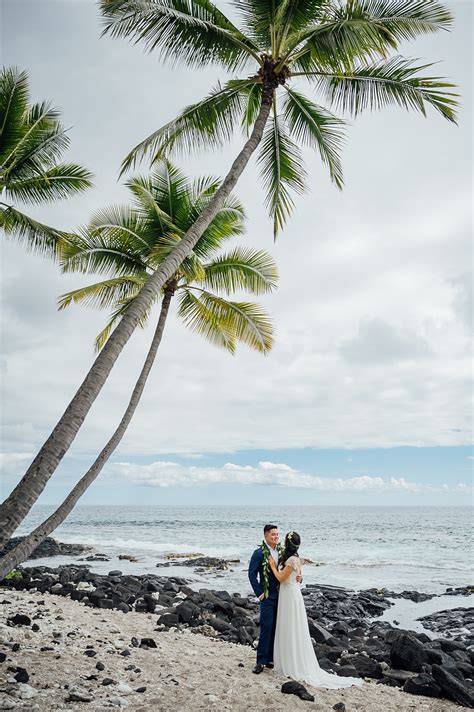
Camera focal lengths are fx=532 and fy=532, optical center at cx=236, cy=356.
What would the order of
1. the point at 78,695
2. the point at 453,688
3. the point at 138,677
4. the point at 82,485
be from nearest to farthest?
the point at 78,695
the point at 138,677
the point at 453,688
the point at 82,485

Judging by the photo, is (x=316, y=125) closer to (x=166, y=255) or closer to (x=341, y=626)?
(x=166, y=255)

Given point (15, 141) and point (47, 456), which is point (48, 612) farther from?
point (15, 141)

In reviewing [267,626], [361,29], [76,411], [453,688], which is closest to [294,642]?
[267,626]

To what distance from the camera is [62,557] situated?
2795 cm

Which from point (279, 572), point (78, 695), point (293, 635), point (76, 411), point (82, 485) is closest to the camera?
point (78, 695)

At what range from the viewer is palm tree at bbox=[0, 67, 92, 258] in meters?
11.8

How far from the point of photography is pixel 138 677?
643cm

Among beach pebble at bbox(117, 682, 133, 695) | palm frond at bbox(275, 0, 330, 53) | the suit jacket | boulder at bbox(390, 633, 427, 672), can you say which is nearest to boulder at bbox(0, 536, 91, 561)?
boulder at bbox(390, 633, 427, 672)

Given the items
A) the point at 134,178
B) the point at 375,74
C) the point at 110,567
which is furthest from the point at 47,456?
the point at 110,567

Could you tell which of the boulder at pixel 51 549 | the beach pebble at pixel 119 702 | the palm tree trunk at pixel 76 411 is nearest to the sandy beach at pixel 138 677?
the beach pebble at pixel 119 702

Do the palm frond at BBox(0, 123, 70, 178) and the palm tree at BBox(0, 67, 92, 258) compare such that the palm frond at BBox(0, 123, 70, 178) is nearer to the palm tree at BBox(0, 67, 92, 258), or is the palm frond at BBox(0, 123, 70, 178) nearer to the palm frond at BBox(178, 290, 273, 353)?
the palm tree at BBox(0, 67, 92, 258)

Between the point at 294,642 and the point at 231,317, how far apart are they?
763 centimetres

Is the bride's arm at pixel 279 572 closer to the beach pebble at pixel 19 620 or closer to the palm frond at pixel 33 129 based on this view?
the beach pebble at pixel 19 620

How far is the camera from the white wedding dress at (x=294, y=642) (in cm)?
678
